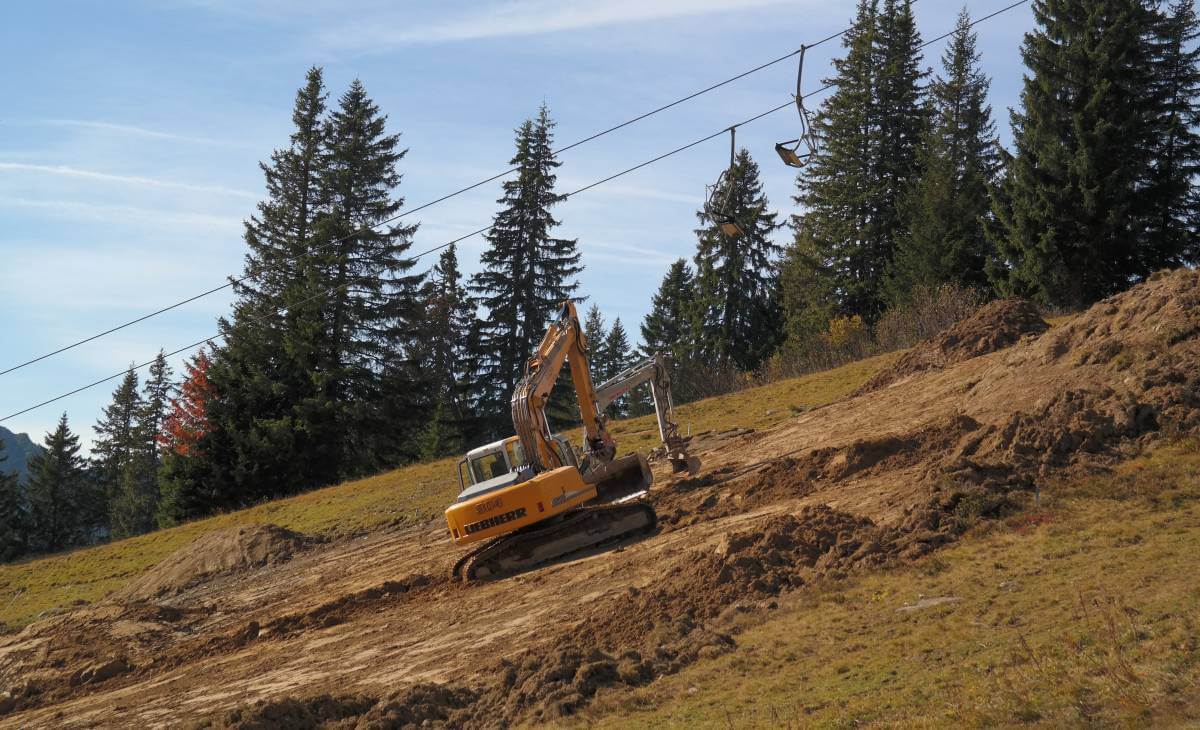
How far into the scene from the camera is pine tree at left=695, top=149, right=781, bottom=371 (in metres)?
63.7

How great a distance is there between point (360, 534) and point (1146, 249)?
32243mm

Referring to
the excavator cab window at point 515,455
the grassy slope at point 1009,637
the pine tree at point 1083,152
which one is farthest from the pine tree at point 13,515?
the grassy slope at point 1009,637

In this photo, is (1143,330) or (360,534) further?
(360,534)

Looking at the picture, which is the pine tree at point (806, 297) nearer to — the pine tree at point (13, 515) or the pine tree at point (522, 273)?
the pine tree at point (522, 273)

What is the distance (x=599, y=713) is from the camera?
10.6 meters

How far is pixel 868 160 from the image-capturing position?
5828 centimetres

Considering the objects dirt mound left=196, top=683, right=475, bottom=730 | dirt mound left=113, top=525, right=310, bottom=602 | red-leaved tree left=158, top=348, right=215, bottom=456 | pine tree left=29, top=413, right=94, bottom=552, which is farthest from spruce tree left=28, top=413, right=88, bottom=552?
dirt mound left=196, top=683, right=475, bottom=730

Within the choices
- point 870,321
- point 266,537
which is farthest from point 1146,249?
point 266,537

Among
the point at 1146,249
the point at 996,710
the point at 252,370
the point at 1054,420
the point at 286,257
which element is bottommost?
the point at 996,710

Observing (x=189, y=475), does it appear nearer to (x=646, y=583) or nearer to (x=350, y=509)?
(x=350, y=509)

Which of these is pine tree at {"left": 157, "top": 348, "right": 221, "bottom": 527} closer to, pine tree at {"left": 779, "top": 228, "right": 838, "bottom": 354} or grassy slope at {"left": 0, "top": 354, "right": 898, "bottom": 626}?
grassy slope at {"left": 0, "top": 354, "right": 898, "bottom": 626}

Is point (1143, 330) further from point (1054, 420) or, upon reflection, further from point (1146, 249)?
point (1146, 249)

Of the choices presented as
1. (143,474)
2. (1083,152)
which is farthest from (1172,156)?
(143,474)

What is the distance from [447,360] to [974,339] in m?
41.1
